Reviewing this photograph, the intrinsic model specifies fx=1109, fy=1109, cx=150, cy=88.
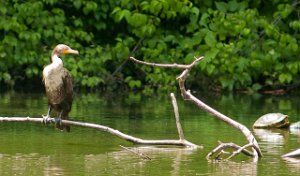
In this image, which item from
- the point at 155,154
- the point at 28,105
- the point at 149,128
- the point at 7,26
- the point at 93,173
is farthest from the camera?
the point at 7,26

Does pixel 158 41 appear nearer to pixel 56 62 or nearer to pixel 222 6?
pixel 222 6

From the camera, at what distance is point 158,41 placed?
2336 centimetres

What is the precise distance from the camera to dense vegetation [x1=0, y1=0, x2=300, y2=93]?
2198 cm

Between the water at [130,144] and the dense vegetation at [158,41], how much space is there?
7.93 feet

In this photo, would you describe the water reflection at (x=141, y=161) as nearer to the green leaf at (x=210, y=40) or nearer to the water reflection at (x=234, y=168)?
the water reflection at (x=234, y=168)

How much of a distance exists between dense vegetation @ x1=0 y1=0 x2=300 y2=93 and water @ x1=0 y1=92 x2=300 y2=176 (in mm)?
2417

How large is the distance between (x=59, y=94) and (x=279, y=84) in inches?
496

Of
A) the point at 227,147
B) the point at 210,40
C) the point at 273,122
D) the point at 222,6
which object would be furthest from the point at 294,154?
the point at 222,6

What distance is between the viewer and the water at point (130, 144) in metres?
9.91

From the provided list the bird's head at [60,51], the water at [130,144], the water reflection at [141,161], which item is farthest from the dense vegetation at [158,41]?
the water reflection at [141,161]

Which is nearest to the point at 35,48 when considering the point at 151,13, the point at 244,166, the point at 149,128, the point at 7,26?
the point at 7,26

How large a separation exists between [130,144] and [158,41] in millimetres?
11362

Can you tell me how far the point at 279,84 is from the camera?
77.3 feet

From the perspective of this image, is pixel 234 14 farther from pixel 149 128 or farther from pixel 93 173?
pixel 93 173
